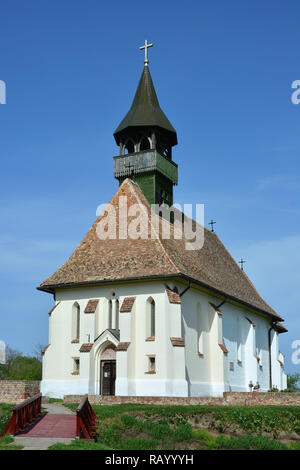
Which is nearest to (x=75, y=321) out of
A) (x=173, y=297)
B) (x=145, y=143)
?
(x=173, y=297)

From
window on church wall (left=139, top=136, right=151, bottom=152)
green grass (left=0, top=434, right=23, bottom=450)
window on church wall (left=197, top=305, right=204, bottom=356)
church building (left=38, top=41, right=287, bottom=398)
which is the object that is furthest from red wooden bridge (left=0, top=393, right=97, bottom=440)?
window on church wall (left=139, top=136, right=151, bottom=152)

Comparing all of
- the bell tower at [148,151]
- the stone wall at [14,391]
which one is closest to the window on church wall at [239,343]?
the bell tower at [148,151]

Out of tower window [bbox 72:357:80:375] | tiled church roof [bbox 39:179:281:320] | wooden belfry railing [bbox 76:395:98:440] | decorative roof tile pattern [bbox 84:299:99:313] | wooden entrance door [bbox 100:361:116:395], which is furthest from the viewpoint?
tower window [bbox 72:357:80:375]

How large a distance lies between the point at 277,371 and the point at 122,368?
2334cm

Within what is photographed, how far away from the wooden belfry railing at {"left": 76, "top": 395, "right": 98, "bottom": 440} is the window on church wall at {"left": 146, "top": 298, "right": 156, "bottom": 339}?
339 inches

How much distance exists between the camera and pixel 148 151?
3953cm

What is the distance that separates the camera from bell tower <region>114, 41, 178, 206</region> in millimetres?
39438

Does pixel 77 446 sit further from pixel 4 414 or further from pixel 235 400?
pixel 235 400

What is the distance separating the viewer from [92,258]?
1362 inches

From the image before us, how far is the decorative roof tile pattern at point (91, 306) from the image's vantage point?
3250 centimetres

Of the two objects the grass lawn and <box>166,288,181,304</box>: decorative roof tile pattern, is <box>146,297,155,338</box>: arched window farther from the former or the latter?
the grass lawn

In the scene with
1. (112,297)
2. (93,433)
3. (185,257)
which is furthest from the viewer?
(185,257)
